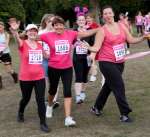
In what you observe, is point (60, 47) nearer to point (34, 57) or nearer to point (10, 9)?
point (34, 57)

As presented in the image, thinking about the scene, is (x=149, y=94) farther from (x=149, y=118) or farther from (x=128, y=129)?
(x=128, y=129)

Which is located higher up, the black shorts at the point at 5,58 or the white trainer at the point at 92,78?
the black shorts at the point at 5,58

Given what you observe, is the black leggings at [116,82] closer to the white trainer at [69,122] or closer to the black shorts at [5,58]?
the white trainer at [69,122]

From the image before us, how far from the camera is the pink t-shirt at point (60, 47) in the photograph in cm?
759

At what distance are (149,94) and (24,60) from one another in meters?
3.49

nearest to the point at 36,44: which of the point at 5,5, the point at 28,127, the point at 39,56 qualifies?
the point at 39,56

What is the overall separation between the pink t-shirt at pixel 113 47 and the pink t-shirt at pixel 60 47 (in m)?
0.54

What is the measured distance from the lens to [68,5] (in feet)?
180

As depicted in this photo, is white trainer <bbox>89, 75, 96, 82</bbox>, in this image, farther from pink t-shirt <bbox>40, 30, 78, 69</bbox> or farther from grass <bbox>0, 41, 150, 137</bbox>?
pink t-shirt <bbox>40, 30, 78, 69</bbox>

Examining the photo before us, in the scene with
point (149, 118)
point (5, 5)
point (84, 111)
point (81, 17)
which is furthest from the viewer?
point (5, 5)

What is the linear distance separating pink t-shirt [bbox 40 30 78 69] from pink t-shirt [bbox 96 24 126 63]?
1.76 ft

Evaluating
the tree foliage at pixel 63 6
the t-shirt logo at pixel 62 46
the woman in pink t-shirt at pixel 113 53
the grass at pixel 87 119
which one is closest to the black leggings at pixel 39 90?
the grass at pixel 87 119

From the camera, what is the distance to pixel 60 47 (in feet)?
24.9

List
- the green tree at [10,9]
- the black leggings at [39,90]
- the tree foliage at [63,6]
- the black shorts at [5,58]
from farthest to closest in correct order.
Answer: the tree foliage at [63,6] < the green tree at [10,9] < the black shorts at [5,58] < the black leggings at [39,90]
